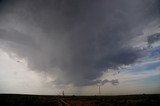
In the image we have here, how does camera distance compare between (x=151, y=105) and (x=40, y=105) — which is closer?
(x=151, y=105)

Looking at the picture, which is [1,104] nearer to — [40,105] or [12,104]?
[12,104]

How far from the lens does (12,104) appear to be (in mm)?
25938

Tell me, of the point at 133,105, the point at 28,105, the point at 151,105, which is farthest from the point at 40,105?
the point at 151,105

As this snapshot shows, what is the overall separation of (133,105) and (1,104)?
54.3ft

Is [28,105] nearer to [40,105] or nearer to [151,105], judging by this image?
[40,105]

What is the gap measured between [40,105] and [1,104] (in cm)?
482

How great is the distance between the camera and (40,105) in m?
25.9

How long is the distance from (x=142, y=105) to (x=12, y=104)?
54.3ft

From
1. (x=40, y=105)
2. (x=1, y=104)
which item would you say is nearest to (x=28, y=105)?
(x=40, y=105)

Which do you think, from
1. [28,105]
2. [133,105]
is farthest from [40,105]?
[133,105]

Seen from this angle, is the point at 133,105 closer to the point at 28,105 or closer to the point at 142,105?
the point at 142,105

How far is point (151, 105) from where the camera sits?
24.0m

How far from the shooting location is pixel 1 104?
82.6 ft

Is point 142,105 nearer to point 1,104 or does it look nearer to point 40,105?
point 40,105
